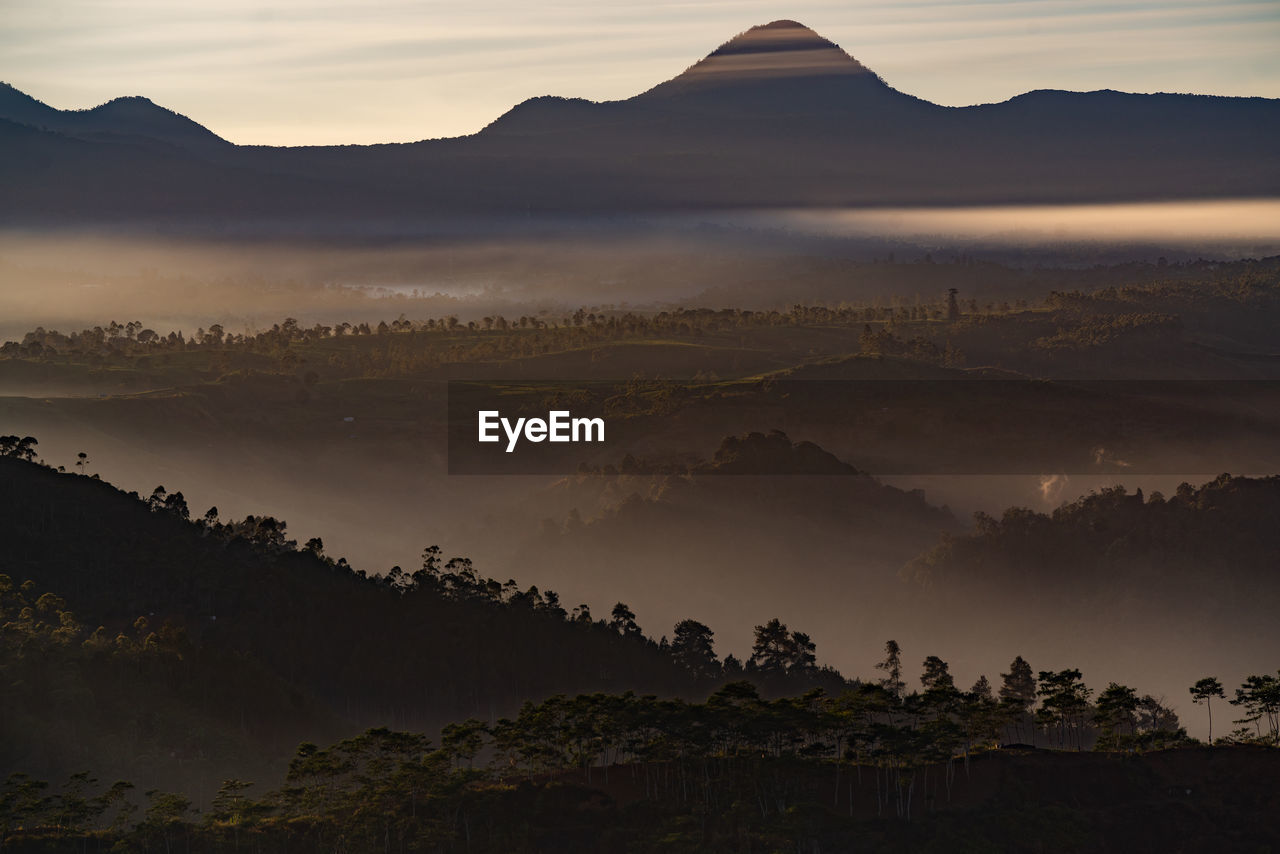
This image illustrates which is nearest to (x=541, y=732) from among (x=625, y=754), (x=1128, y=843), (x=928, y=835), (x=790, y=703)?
(x=625, y=754)

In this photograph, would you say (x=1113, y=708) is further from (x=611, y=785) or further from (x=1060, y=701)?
(x=611, y=785)

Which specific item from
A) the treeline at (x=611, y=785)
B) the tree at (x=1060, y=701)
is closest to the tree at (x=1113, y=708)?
the treeline at (x=611, y=785)

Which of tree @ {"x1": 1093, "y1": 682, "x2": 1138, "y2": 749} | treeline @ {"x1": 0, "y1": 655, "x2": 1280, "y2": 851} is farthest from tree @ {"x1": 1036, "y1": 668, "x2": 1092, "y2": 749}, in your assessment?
tree @ {"x1": 1093, "y1": 682, "x2": 1138, "y2": 749}

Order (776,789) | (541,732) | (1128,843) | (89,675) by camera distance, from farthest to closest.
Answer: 1. (89,675)
2. (541,732)
3. (776,789)
4. (1128,843)

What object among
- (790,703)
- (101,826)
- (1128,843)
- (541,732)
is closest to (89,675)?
(101,826)

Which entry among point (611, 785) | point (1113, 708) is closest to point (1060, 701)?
point (1113, 708)

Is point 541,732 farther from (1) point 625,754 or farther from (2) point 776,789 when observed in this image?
(2) point 776,789

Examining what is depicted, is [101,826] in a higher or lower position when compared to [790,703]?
lower

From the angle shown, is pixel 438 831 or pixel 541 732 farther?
pixel 541 732

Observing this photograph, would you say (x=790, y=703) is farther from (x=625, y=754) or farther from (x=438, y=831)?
(x=438, y=831)

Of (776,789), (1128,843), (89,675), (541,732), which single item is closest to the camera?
(1128,843)
